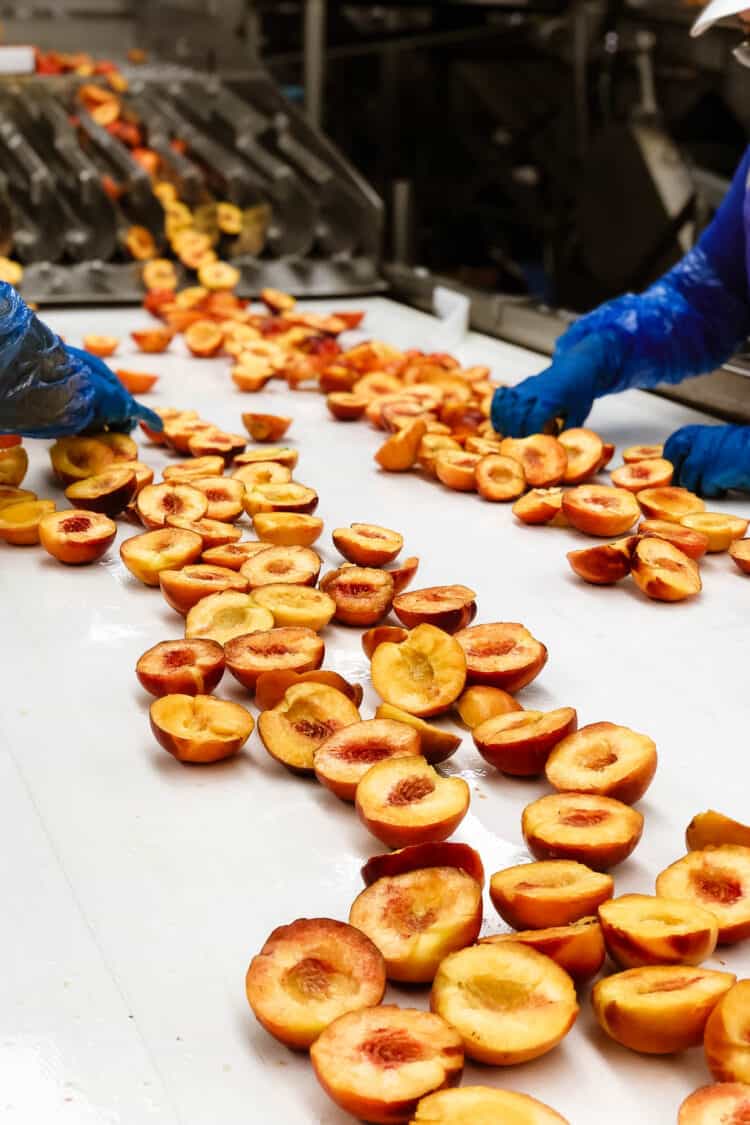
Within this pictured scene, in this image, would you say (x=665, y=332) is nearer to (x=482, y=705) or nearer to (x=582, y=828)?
(x=482, y=705)

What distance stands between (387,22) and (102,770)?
539cm

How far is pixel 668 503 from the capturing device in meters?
2.15

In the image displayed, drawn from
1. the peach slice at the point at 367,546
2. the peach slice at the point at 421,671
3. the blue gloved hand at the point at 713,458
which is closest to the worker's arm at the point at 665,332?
the blue gloved hand at the point at 713,458

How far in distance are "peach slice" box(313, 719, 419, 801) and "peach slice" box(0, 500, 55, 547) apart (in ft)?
2.67

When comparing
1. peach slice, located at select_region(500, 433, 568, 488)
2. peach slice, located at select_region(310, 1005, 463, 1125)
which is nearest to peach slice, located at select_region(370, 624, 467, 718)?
peach slice, located at select_region(310, 1005, 463, 1125)

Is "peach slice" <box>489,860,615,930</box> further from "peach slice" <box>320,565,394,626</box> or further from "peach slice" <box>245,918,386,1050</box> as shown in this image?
"peach slice" <box>320,565,394,626</box>

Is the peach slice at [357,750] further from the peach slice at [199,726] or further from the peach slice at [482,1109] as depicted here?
the peach slice at [482,1109]

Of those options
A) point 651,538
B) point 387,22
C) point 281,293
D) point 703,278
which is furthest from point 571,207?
point 651,538

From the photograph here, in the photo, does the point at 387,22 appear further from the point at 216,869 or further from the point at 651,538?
the point at 216,869

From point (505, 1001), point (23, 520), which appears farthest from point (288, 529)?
point (505, 1001)

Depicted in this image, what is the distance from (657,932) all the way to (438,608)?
0.68m

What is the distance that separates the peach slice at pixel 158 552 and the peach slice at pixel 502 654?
43cm

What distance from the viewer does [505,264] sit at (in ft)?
20.2

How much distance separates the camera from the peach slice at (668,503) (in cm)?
212
